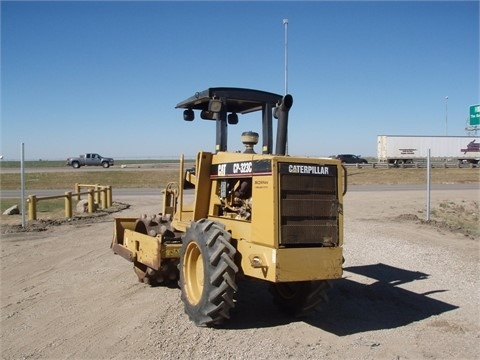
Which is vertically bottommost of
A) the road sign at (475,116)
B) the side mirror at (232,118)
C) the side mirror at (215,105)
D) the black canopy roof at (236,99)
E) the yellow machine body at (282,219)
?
the yellow machine body at (282,219)

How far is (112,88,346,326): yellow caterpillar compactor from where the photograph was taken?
5.70 metres

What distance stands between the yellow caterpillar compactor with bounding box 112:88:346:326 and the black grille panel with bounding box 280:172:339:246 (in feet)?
0.04

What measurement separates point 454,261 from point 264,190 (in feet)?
19.5

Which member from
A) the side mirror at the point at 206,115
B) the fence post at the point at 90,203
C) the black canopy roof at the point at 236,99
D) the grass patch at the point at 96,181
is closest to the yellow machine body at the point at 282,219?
the black canopy roof at the point at 236,99

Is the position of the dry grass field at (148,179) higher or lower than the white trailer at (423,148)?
lower

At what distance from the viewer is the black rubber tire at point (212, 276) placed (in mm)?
5723

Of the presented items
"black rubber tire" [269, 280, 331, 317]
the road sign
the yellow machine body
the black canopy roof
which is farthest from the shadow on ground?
the road sign

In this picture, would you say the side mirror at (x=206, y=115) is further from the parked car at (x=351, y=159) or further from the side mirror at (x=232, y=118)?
the parked car at (x=351, y=159)

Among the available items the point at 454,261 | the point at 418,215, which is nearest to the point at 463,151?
the point at 418,215

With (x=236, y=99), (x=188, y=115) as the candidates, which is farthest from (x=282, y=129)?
(x=188, y=115)

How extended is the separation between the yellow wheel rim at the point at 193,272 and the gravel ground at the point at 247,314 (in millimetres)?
317

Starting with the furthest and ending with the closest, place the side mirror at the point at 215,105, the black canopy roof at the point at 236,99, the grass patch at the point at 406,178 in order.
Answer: the grass patch at the point at 406,178, the black canopy roof at the point at 236,99, the side mirror at the point at 215,105

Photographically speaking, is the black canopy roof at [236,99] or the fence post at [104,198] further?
the fence post at [104,198]

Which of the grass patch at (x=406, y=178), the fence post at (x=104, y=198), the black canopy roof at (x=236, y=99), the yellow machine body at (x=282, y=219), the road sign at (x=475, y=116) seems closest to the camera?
the yellow machine body at (x=282, y=219)
